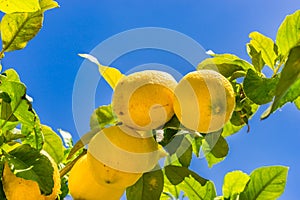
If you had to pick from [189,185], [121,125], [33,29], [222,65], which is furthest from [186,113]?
[33,29]

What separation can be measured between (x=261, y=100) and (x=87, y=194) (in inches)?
18.0

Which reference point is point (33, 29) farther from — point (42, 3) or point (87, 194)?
point (87, 194)

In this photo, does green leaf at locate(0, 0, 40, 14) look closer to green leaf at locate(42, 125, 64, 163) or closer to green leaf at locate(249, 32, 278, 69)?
green leaf at locate(42, 125, 64, 163)

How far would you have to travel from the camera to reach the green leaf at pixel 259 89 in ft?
3.66

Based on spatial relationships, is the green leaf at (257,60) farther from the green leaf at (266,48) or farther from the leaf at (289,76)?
the leaf at (289,76)

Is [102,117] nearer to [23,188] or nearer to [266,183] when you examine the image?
[23,188]

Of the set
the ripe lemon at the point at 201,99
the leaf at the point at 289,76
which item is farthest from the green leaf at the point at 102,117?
the leaf at the point at 289,76

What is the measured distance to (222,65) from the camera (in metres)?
1.28

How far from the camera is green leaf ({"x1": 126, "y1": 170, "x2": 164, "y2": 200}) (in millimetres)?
1170

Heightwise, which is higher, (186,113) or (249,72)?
(249,72)

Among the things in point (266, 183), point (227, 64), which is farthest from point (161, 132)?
point (266, 183)

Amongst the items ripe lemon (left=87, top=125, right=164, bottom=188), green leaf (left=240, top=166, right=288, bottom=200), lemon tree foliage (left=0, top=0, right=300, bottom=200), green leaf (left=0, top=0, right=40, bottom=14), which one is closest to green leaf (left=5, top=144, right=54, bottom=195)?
lemon tree foliage (left=0, top=0, right=300, bottom=200)

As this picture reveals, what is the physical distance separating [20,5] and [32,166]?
1.21 feet

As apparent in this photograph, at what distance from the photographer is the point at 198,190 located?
1.39 metres
